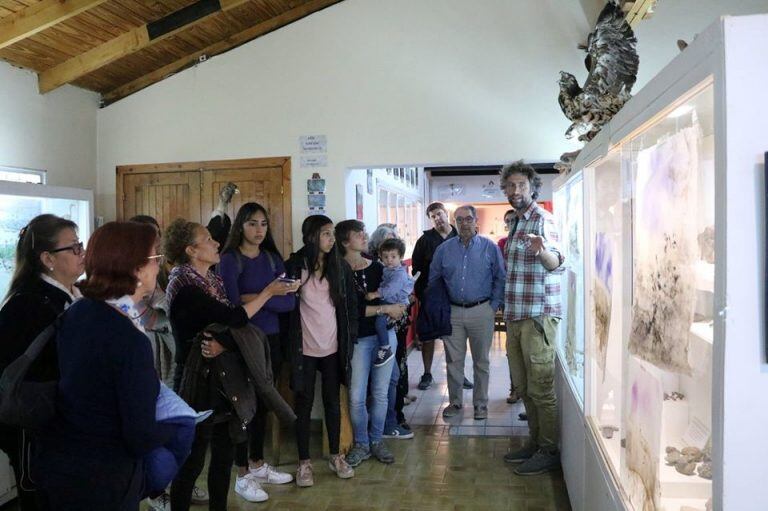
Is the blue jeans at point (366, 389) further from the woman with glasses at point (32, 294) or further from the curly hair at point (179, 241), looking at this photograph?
the woman with glasses at point (32, 294)

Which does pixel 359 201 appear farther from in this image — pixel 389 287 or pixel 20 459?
pixel 20 459

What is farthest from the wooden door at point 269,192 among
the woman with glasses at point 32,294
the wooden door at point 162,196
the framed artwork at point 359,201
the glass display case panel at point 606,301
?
the glass display case panel at point 606,301

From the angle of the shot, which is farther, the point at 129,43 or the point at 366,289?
the point at 129,43

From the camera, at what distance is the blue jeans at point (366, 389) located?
12.0 ft

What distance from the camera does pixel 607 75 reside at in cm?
238

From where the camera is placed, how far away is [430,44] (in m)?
4.41

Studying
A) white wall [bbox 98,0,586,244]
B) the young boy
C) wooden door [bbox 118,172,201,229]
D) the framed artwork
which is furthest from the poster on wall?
wooden door [bbox 118,172,201,229]

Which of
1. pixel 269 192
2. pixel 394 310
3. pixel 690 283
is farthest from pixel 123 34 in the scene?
pixel 690 283

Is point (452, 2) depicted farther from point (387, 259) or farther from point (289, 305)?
point (289, 305)

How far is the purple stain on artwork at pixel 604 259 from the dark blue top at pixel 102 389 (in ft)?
4.56

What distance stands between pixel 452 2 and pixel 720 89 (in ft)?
12.3

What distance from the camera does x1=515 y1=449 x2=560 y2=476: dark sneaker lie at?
11.6 feet

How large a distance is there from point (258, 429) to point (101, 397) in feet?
6.12

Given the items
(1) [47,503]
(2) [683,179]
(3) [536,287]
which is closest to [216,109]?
(3) [536,287]
